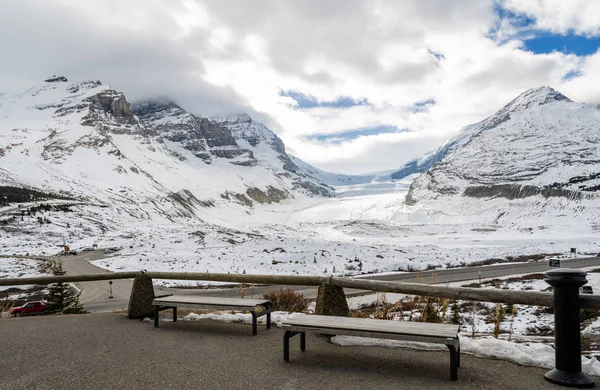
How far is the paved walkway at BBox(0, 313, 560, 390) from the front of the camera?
5668mm

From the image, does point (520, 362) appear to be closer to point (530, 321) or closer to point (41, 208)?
point (530, 321)

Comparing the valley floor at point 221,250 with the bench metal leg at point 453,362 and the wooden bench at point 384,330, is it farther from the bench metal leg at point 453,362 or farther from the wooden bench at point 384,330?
the bench metal leg at point 453,362

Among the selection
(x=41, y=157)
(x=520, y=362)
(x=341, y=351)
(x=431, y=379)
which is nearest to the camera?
(x=431, y=379)

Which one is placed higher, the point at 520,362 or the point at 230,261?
the point at 520,362

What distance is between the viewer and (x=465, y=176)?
617 ft

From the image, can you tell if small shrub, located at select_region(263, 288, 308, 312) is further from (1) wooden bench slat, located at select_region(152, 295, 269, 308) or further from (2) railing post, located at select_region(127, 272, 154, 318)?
(1) wooden bench slat, located at select_region(152, 295, 269, 308)

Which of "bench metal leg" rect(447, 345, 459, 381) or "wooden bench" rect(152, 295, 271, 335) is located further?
"wooden bench" rect(152, 295, 271, 335)

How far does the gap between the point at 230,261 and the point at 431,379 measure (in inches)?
1665

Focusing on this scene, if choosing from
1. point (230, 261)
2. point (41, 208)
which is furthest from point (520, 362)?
point (41, 208)

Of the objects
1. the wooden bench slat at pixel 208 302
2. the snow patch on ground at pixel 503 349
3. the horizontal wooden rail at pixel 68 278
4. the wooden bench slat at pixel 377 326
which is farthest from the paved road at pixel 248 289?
the wooden bench slat at pixel 377 326

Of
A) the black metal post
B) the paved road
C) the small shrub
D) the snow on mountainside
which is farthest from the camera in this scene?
the snow on mountainside

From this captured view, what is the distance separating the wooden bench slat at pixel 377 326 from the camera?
572 centimetres

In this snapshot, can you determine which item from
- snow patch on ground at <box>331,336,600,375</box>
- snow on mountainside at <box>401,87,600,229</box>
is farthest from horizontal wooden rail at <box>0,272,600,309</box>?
snow on mountainside at <box>401,87,600,229</box>

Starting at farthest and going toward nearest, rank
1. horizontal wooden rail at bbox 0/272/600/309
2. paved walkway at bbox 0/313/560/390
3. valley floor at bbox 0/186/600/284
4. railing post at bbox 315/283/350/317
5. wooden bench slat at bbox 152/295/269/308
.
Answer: valley floor at bbox 0/186/600/284
wooden bench slat at bbox 152/295/269/308
railing post at bbox 315/283/350/317
horizontal wooden rail at bbox 0/272/600/309
paved walkway at bbox 0/313/560/390
